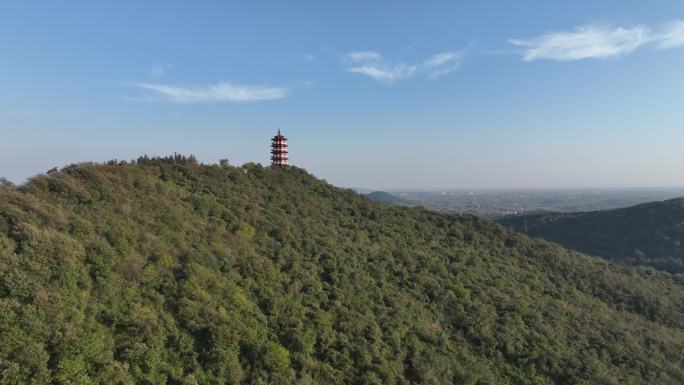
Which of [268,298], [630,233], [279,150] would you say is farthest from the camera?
[630,233]

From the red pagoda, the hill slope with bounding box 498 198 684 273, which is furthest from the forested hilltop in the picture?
the hill slope with bounding box 498 198 684 273

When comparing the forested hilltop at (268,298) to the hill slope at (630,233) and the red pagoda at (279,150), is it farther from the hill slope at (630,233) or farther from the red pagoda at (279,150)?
the hill slope at (630,233)

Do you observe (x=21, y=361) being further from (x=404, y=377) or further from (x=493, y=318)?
(x=493, y=318)

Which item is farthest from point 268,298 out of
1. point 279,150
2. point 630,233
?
point 630,233

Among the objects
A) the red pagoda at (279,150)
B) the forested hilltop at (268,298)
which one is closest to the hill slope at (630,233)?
the forested hilltop at (268,298)

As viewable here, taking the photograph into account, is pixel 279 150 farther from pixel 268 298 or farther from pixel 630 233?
pixel 630 233

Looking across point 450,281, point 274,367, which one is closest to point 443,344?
point 450,281
